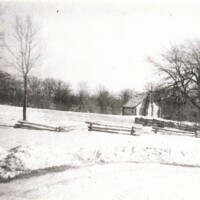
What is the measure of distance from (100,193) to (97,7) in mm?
5096

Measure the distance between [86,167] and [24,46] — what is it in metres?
3.96

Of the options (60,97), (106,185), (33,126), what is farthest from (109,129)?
(106,185)

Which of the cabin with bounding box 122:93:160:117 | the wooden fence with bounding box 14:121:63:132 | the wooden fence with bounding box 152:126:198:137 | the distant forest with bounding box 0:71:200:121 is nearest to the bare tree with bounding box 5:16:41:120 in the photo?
the distant forest with bounding box 0:71:200:121

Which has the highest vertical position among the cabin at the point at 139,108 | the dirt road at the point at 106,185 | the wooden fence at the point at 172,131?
the cabin at the point at 139,108

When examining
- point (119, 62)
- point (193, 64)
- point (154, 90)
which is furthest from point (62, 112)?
point (119, 62)

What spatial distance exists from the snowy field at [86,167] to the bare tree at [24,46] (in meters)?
1.53

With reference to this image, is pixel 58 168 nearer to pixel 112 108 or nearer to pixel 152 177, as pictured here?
pixel 152 177

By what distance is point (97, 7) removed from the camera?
8711mm

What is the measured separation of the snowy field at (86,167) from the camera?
7418mm

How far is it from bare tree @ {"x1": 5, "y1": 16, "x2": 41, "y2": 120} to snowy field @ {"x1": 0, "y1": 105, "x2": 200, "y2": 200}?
5.02 ft

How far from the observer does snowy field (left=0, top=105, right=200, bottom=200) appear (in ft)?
24.3

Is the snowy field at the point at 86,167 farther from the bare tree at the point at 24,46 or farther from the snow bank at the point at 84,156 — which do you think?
the bare tree at the point at 24,46

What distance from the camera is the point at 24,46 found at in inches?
347

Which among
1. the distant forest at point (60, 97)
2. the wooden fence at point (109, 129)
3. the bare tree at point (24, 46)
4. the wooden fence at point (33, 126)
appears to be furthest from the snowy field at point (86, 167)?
the wooden fence at point (109, 129)
